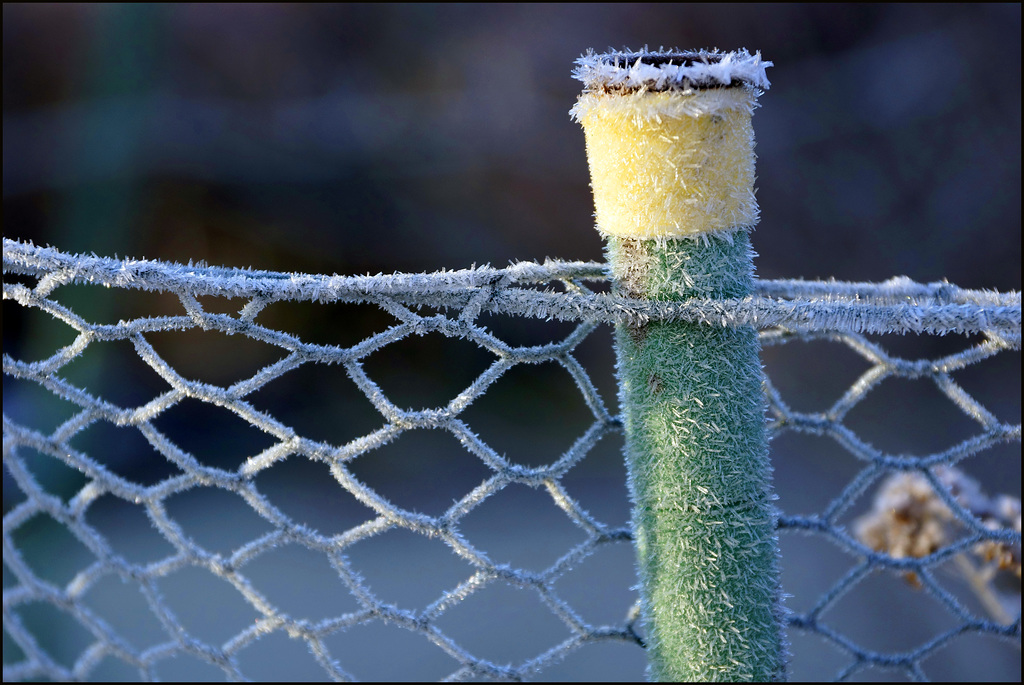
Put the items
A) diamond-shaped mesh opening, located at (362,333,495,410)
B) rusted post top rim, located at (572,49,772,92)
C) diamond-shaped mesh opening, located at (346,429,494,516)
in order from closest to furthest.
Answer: rusted post top rim, located at (572,49,772,92), diamond-shaped mesh opening, located at (346,429,494,516), diamond-shaped mesh opening, located at (362,333,495,410)

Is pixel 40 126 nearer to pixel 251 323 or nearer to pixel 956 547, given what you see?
pixel 251 323

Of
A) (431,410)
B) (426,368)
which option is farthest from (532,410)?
(431,410)

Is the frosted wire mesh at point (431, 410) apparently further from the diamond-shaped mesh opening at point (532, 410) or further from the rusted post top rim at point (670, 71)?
the diamond-shaped mesh opening at point (532, 410)

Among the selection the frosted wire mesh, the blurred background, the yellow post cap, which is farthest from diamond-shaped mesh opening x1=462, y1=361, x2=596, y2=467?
the yellow post cap

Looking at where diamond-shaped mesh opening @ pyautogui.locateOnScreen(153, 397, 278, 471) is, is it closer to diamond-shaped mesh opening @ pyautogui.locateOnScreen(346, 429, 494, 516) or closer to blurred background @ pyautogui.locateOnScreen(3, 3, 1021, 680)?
blurred background @ pyautogui.locateOnScreen(3, 3, 1021, 680)

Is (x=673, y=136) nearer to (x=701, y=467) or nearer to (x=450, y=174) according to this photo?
(x=701, y=467)

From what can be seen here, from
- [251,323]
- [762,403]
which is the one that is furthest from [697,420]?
[251,323]
